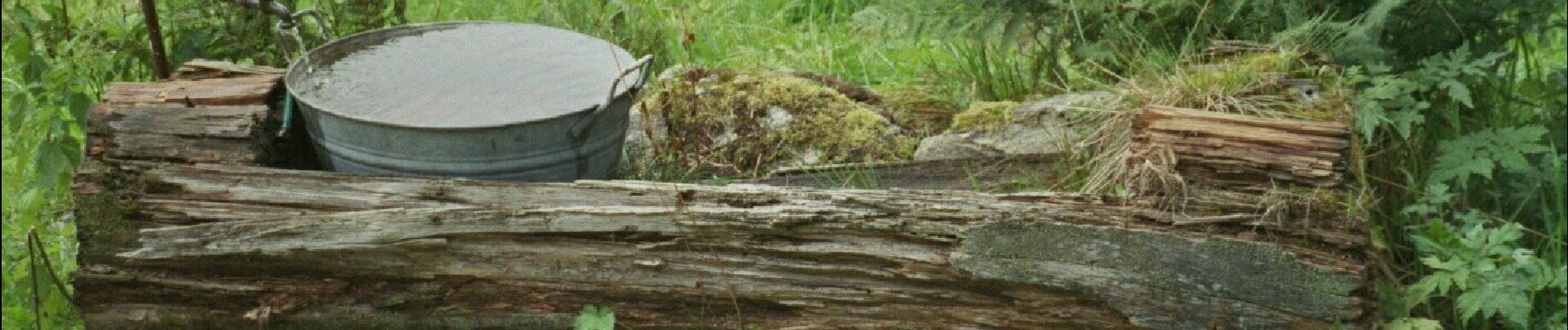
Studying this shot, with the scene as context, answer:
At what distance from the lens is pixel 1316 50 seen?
3840 millimetres

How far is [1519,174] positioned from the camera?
422cm

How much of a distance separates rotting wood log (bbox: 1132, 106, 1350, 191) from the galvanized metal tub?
135 cm

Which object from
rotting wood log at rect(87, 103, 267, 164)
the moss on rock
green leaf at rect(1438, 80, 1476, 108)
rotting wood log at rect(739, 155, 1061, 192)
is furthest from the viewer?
the moss on rock

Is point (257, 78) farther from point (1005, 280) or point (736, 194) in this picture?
point (1005, 280)

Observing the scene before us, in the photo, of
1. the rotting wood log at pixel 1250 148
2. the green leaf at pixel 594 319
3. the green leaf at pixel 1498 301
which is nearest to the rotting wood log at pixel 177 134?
the green leaf at pixel 594 319

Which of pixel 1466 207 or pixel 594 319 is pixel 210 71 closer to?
pixel 594 319

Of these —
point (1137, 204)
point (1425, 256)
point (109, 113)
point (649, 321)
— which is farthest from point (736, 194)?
point (1425, 256)

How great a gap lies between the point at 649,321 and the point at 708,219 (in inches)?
13.8

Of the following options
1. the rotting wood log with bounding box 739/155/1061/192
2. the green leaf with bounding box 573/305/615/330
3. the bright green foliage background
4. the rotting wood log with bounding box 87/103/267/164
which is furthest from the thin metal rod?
the rotting wood log with bounding box 739/155/1061/192

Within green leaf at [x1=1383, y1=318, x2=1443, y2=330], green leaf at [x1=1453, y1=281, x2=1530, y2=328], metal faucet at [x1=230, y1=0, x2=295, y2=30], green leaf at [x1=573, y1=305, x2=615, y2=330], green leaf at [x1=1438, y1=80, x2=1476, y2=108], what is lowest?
green leaf at [x1=573, y1=305, x2=615, y2=330]

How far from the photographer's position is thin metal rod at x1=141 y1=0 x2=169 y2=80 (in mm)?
3834

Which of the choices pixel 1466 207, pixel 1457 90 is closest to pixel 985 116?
pixel 1457 90

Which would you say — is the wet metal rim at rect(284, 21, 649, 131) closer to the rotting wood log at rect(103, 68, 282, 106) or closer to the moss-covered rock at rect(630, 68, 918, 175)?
the rotting wood log at rect(103, 68, 282, 106)

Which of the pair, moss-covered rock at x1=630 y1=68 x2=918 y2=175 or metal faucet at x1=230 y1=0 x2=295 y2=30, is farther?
moss-covered rock at x1=630 y1=68 x2=918 y2=175
